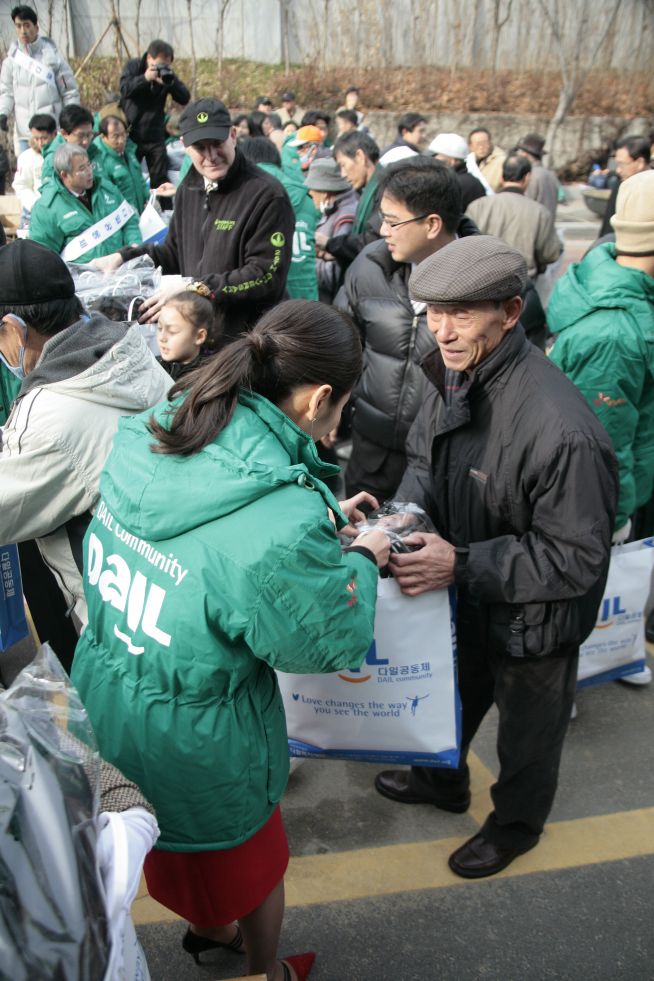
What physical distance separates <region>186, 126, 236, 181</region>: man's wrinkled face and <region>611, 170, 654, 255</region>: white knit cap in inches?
78.3

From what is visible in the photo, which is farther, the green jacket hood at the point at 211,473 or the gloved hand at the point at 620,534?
the gloved hand at the point at 620,534

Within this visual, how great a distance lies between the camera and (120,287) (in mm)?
4023

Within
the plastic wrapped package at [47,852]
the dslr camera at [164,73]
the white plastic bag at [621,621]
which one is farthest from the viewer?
the dslr camera at [164,73]

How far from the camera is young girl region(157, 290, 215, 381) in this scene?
376 centimetres

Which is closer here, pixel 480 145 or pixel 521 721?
pixel 521 721

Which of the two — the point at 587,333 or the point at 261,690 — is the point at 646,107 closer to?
the point at 587,333

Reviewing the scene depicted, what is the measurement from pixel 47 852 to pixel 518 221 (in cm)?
596

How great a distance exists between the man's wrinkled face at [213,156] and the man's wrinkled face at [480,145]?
6025 mm

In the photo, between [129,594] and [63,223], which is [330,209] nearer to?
[63,223]

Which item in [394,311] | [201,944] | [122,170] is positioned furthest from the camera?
[122,170]

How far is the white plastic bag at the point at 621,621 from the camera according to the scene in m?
3.05

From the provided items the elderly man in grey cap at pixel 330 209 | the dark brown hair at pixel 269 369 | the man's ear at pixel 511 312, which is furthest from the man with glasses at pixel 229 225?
the elderly man in grey cap at pixel 330 209

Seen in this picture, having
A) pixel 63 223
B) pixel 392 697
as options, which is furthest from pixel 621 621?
pixel 63 223

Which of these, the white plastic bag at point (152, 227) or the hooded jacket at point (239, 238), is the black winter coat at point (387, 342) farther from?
the white plastic bag at point (152, 227)
